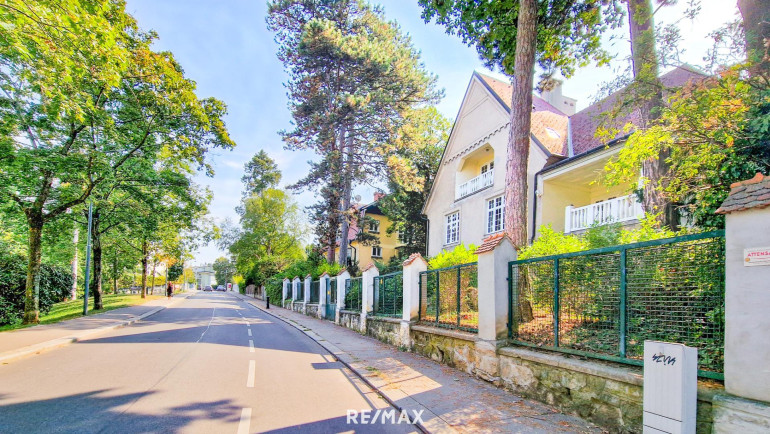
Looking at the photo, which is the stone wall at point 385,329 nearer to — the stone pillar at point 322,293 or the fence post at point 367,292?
the fence post at point 367,292

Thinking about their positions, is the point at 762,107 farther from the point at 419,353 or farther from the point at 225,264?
the point at 225,264

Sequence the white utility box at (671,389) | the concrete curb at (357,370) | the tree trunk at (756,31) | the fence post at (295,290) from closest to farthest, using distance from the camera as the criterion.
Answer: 1. the white utility box at (671,389)
2. the concrete curb at (357,370)
3. the tree trunk at (756,31)
4. the fence post at (295,290)

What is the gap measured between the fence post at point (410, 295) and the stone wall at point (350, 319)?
4.35 meters

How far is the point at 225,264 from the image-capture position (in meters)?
102

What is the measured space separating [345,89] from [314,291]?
12405mm

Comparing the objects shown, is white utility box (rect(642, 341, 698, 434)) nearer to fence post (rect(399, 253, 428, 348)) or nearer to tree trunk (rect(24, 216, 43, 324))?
fence post (rect(399, 253, 428, 348))

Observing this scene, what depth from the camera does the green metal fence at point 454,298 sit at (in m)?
8.30

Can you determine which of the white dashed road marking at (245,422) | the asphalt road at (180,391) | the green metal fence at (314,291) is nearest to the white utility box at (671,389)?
the asphalt road at (180,391)

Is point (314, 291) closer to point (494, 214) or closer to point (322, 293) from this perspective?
point (322, 293)

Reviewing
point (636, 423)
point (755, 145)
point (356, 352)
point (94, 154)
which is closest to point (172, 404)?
point (356, 352)

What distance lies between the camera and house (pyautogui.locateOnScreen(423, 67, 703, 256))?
47.5 ft

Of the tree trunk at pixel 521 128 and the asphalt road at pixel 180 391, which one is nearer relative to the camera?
the asphalt road at pixel 180 391

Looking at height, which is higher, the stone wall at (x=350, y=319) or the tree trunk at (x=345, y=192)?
the tree trunk at (x=345, y=192)

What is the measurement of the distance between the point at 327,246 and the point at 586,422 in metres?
22.7
